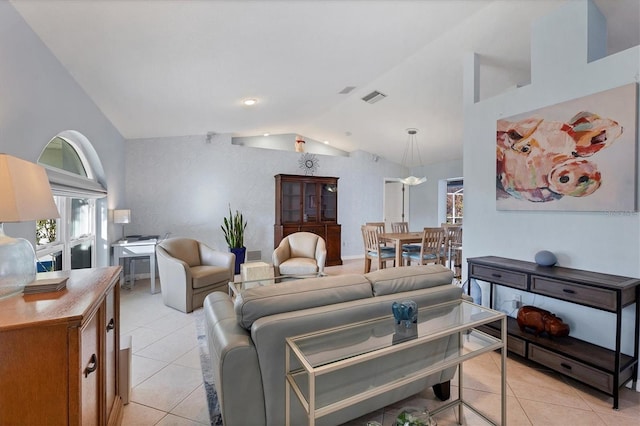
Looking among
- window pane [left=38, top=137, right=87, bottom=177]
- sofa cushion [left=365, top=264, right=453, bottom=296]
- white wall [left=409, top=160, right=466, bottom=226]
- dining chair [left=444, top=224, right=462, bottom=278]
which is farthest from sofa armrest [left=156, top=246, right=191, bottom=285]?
white wall [left=409, top=160, right=466, bottom=226]

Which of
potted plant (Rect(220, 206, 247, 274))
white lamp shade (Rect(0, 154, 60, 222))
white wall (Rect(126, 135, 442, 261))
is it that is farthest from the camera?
potted plant (Rect(220, 206, 247, 274))

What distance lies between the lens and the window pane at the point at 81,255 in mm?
3351

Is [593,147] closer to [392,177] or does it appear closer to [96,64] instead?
[96,64]

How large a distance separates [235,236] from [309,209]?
1.60 m

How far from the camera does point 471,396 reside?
1.96 m

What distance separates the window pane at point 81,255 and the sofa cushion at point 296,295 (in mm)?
3074

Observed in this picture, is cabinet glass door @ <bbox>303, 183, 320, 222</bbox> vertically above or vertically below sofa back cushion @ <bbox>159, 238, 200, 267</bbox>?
above

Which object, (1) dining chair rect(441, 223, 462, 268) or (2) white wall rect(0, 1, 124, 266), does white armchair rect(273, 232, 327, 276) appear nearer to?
(1) dining chair rect(441, 223, 462, 268)

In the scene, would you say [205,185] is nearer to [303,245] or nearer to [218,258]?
[218,258]

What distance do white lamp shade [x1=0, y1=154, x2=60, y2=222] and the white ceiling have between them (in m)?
1.32

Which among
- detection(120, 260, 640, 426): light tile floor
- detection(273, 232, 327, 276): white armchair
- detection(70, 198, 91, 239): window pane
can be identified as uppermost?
detection(70, 198, 91, 239): window pane

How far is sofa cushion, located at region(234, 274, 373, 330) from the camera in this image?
135 centimetres

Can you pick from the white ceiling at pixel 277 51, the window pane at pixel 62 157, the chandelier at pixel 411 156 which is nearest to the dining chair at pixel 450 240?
the chandelier at pixel 411 156

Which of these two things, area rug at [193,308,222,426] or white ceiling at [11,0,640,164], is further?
white ceiling at [11,0,640,164]
